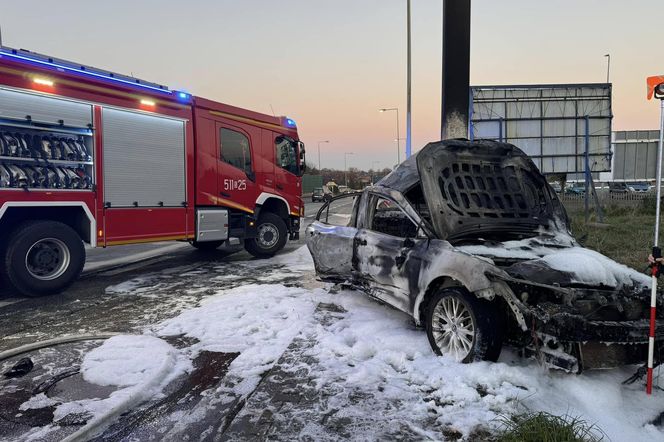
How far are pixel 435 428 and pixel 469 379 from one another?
0.66 metres

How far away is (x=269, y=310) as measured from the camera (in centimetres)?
579

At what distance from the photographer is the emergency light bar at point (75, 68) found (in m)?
6.34

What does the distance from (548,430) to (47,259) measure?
691cm

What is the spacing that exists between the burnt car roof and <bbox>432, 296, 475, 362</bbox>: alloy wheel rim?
2.47ft

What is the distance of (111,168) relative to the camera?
24.7 feet

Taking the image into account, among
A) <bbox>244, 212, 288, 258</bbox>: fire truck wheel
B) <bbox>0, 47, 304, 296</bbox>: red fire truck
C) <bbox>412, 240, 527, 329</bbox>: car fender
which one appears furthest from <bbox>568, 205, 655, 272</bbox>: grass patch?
<bbox>0, 47, 304, 296</bbox>: red fire truck

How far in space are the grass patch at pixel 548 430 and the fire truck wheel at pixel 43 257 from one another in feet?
21.4

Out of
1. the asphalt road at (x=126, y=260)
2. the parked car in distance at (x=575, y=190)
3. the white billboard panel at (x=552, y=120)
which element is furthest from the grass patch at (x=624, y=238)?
the parked car in distance at (x=575, y=190)

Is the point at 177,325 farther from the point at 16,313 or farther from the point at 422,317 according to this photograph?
the point at 422,317

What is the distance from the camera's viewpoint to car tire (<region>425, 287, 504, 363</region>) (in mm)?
3664

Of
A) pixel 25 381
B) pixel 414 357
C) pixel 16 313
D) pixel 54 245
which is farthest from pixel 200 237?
pixel 414 357

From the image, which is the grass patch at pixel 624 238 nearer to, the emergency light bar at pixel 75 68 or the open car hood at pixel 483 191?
the open car hood at pixel 483 191

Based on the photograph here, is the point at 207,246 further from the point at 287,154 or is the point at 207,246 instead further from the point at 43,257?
the point at 43,257

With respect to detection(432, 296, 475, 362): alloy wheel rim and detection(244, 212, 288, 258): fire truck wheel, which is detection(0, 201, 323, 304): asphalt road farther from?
detection(432, 296, 475, 362): alloy wheel rim
